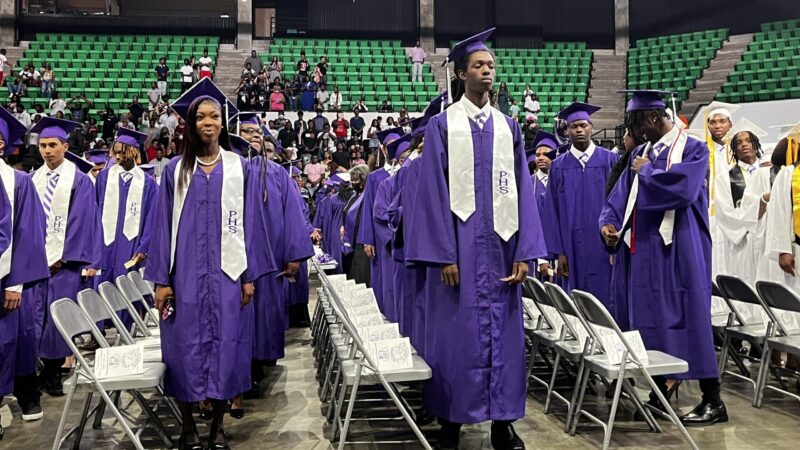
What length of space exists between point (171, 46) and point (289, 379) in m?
18.1

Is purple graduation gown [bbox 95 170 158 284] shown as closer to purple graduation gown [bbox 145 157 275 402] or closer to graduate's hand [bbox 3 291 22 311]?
graduate's hand [bbox 3 291 22 311]

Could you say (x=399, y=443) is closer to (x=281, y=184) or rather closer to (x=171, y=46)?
(x=281, y=184)

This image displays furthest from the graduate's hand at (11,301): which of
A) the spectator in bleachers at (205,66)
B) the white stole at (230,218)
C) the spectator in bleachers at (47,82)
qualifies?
the spectator in bleachers at (47,82)

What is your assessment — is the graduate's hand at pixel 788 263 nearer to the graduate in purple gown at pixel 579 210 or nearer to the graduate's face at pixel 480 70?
the graduate in purple gown at pixel 579 210

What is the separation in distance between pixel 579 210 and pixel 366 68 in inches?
640

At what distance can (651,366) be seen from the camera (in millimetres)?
3484

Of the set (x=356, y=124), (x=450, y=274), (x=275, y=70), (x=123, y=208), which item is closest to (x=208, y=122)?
(x=450, y=274)

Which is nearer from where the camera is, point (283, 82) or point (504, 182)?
point (504, 182)

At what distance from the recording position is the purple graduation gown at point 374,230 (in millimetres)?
6098

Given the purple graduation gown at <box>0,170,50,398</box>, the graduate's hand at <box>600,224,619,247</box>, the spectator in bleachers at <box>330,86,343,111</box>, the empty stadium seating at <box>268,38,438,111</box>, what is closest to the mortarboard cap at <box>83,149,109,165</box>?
the purple graduation gown at <box>0,170,50,398</box>

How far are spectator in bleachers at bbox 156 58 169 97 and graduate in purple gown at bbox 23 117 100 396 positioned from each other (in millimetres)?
13520

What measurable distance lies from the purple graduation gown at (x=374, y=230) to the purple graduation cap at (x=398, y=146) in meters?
0.19

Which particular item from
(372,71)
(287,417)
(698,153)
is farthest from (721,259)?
(372,71)

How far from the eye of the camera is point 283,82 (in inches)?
725
